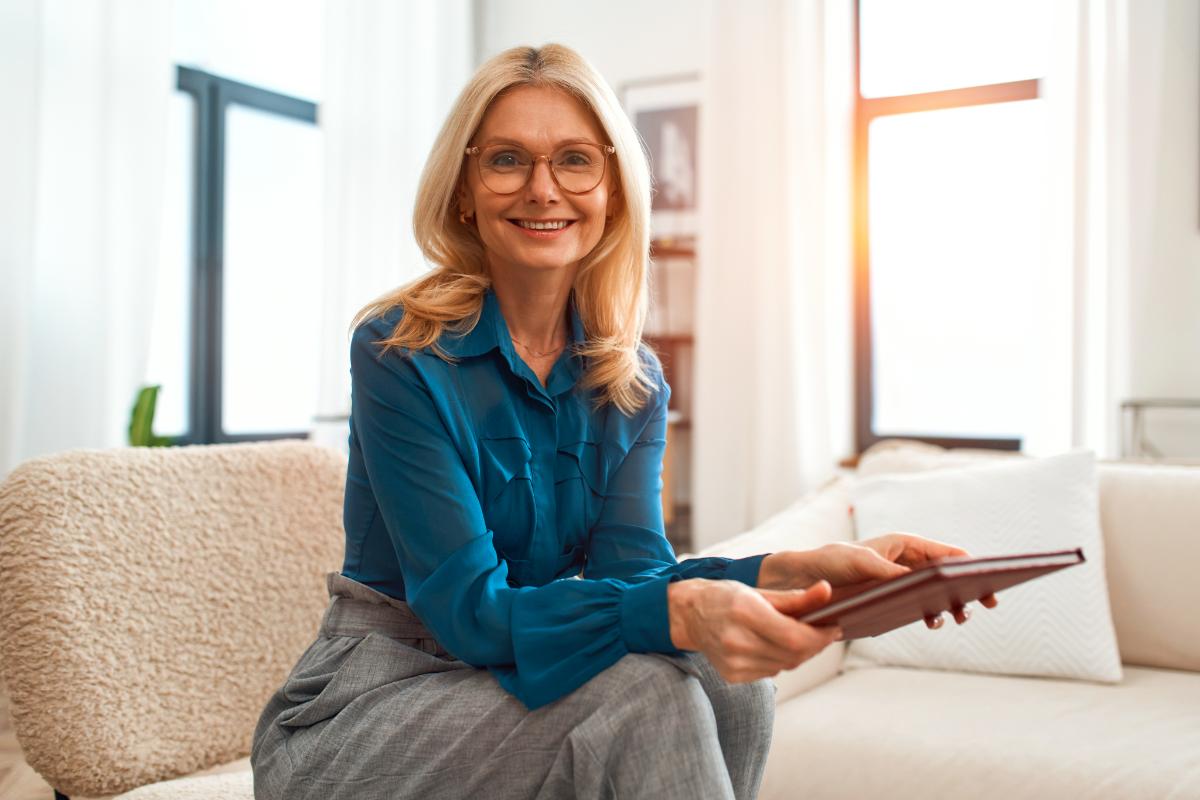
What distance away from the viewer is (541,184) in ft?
4.11

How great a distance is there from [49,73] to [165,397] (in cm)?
117

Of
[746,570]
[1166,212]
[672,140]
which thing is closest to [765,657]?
[746,570]

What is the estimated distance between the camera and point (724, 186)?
176 inches

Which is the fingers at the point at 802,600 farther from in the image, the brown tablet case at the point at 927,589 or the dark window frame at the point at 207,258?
the dark window frame at the point at 207,258

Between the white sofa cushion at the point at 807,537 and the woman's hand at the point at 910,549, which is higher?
the woman's hand at the point at 910,549

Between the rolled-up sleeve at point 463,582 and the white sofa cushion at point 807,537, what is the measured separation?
2.32 feet

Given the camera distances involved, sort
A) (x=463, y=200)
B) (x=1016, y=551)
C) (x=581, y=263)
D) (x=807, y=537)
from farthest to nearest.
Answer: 1. (x=807, y=537)
2. (x=1016, y=551)
3. (x=581, y=263)
4. (x=463, y=200)

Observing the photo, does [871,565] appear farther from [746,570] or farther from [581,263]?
[581,263]

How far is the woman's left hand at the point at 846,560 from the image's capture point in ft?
3.60

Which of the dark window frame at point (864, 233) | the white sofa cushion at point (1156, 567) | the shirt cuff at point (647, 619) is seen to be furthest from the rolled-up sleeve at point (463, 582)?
the dark window frame at point (864, 233)

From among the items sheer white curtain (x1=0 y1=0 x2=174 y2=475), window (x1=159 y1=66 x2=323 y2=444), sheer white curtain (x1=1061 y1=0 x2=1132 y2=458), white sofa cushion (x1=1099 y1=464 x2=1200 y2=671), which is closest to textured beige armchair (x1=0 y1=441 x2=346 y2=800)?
white sofa cushion (x1=1099 y1=464 x2=1200 y2=671)

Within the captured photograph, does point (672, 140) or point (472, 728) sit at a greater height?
point (672, 140)

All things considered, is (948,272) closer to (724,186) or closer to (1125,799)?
(724,186)

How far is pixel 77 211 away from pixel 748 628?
3.12 m
